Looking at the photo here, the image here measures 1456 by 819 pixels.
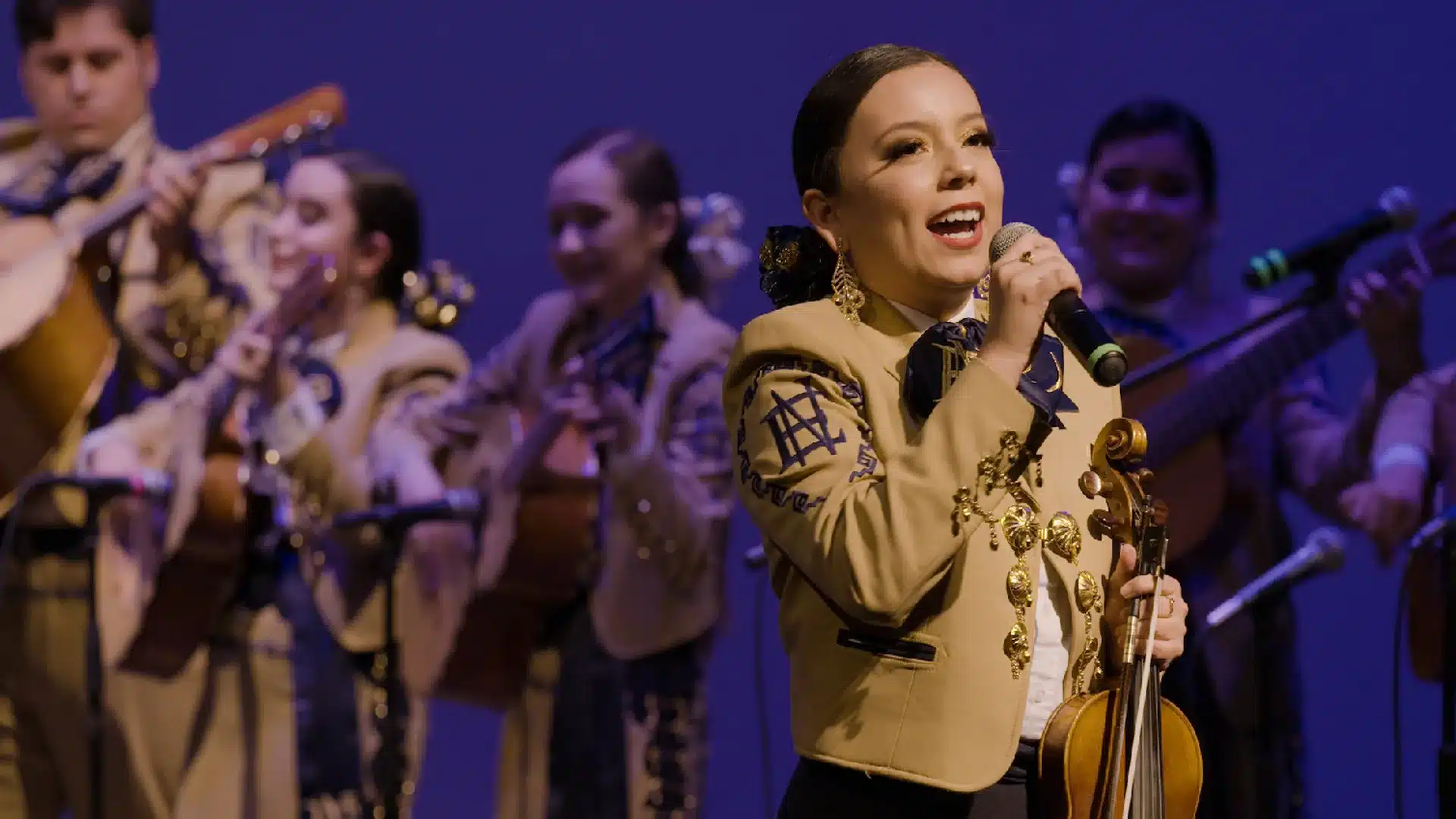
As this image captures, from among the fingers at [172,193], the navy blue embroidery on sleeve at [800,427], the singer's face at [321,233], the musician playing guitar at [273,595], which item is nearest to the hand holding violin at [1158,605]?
the navy blue embroidery on sleeve at [800,427]

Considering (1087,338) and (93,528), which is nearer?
(1087,338)

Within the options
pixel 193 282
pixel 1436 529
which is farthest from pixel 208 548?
pixel 1436 529

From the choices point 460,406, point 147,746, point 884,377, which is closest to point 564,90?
point 460,406

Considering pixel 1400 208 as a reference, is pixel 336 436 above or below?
below

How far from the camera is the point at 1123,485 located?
153 cm

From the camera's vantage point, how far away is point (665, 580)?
11.8 ft

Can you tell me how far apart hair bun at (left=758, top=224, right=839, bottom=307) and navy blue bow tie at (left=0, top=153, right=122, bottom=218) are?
3.06 meters

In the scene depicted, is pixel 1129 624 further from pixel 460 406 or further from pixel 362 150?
pixel 362 150

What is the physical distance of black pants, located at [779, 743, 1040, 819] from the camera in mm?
1571

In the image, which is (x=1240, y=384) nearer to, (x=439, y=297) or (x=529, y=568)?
(x=529, y=568)

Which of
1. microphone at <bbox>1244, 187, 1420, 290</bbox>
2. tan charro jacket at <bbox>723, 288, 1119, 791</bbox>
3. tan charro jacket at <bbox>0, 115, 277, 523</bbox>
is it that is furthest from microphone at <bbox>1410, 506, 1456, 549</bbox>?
tan charro jacket at <bbox>0, 115, 277, 523</bbox>

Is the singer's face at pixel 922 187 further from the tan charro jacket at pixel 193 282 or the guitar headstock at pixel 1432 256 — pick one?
the tan charro jacket at pixel 193 282

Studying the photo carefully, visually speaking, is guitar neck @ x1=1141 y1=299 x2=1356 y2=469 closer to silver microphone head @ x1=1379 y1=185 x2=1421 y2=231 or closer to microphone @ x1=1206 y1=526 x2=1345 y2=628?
silver microphone head @ x1=1379 y1=185 x2=1421 y2=231

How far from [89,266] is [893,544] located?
3.34 meters
